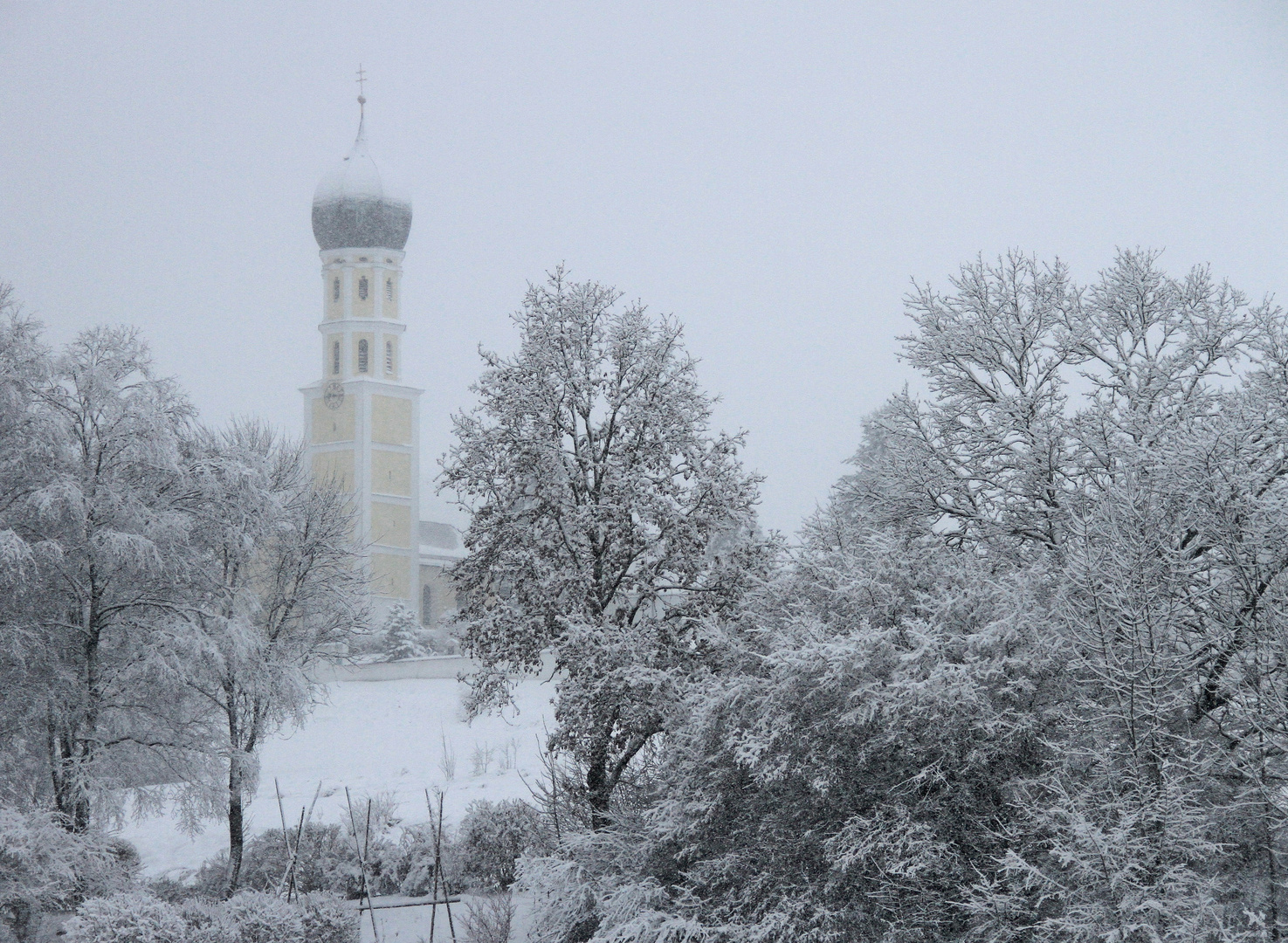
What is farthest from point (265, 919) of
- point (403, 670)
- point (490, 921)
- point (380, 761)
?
point (403, 670)

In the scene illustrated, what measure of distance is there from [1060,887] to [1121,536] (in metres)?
3.15

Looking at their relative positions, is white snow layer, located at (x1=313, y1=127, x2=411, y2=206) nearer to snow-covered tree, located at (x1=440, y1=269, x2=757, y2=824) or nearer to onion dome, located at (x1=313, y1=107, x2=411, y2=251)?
onion dome, located at (x1=313, y1=107, x2=411, y2=251)

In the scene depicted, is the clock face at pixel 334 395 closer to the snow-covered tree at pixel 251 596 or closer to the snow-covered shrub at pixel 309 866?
the snow-covered tree at pixel 251 596

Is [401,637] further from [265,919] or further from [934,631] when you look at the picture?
[934,631]

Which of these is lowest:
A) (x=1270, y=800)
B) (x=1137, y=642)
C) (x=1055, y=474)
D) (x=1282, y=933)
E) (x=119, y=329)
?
(x=1282, y=933)

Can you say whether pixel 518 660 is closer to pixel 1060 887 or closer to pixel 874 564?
pixel 874 564

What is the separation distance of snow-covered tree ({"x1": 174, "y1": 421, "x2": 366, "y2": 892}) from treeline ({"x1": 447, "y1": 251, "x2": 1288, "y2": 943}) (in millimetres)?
3585

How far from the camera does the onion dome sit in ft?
246

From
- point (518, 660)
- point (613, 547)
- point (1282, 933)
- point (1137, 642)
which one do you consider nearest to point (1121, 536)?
point (1137, 642)

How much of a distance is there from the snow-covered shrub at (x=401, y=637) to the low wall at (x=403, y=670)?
303cm

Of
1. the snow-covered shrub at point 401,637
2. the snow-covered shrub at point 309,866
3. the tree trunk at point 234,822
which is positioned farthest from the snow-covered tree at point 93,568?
the snow-covered shrub at point 401,637

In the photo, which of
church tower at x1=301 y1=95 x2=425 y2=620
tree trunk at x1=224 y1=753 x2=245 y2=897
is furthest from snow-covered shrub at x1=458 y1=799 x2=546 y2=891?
church tower at x1=301 y1=95 x2=425 y2=620

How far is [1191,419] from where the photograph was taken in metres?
15.8

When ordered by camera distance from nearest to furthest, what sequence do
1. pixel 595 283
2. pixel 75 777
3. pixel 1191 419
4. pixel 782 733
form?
pixel 782 733
pixel 1191 419
pixel 75 777
pixel 595 283
